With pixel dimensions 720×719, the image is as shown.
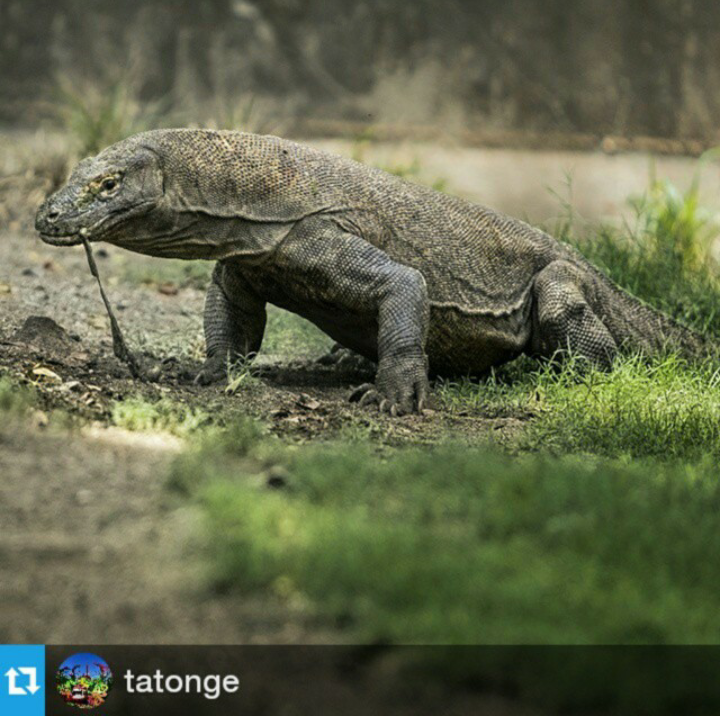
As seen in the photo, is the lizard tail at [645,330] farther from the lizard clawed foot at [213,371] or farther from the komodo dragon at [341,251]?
the lizard clawed foot at [213,371]

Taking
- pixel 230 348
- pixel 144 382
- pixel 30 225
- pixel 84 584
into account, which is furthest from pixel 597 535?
pixel 30 225

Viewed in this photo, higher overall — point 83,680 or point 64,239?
point 64,239

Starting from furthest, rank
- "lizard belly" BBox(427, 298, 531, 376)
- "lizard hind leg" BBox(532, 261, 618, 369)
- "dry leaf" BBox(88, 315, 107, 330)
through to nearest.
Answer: "dry leaf" BBox(88, 315, 107, 330) < "lizard hind leg" BBox(532, 261, 618, 369) < "lizard belly" BBox(427, 298, 531, 376)

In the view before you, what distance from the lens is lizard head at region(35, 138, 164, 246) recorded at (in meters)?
6.51

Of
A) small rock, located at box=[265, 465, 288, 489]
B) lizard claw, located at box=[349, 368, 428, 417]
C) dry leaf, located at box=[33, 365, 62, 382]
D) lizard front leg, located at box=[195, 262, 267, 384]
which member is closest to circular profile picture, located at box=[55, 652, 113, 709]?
small rock, located at box=[265, 465, 288, 489]

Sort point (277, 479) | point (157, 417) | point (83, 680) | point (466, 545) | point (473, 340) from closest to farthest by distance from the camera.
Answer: point (83, 680) → point (466, 545) → point (277, 479) → point (157, 417) → point (473, 340)

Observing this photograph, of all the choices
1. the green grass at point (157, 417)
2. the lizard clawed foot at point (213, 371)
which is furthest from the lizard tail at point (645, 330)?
the green grass at point (157, 417)

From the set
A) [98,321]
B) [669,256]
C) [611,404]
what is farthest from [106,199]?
[669,256]

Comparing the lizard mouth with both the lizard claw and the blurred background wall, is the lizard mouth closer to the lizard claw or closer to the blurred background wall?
the lizard claw

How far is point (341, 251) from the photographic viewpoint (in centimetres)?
705

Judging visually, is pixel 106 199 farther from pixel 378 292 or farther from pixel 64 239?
pixel 378 292

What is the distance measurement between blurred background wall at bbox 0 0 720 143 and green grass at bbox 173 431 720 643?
11.5 metres

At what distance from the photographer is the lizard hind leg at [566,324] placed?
8047 mm

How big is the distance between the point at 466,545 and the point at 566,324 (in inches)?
165
